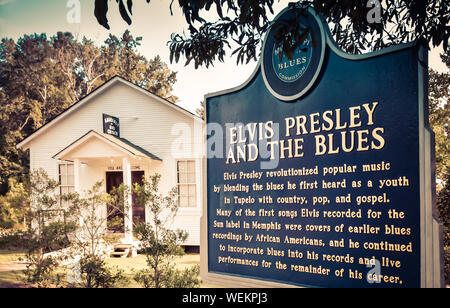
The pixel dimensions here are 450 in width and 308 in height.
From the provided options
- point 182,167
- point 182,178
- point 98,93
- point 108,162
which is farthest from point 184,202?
point 98,93

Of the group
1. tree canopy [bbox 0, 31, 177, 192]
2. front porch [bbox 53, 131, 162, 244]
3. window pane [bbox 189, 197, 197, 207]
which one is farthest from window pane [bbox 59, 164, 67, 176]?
tree canopy [bbox 0, 31, 177, 192]

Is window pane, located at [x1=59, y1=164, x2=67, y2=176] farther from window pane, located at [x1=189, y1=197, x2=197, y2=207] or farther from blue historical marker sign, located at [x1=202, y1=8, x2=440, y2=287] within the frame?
blue historical marker sign, located at [x1=202, y1=8, x2=440, y2=287]

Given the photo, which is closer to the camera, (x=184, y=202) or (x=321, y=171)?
(x=321, y=171)

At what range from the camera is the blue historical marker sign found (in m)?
2.35

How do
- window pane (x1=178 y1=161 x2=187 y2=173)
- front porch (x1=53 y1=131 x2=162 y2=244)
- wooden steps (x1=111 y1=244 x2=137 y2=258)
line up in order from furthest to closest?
window pane (x1=178 y1=161 x2=187 y2=173), front porch (x1=53 y1=131 x2=162 y2=244), wooden steps (x1=111 y1=244 x2=137 y2=258)

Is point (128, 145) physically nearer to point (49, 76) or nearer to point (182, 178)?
point (182, 178)

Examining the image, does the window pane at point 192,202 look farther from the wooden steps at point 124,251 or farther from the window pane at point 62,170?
the window pane at point 62,170

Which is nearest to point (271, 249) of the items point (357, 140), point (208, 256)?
point (208, 256)

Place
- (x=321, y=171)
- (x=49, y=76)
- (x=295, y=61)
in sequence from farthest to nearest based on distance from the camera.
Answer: (x=49, y=76) < (x=295, y=61) < (x=321, y=171)

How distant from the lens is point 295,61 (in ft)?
9.55

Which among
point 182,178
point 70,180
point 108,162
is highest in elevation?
point 108,162

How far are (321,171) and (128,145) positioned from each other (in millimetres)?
9859

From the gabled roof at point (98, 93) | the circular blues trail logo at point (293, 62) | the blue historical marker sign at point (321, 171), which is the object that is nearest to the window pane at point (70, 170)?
the gabled roof at point (98, 93)

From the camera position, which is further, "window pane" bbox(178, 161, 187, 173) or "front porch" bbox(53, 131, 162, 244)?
"window pane" bbox(178, 161, 187, 173)
